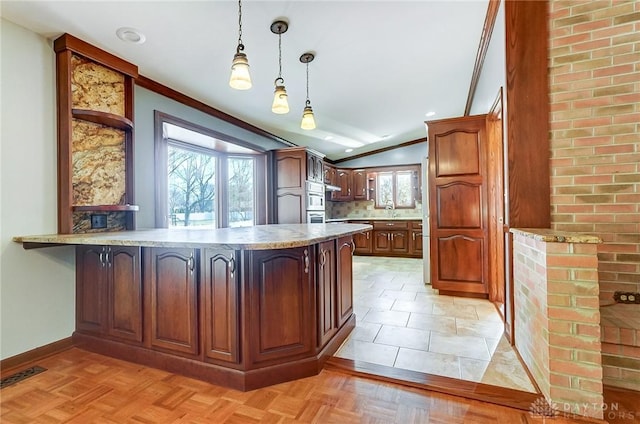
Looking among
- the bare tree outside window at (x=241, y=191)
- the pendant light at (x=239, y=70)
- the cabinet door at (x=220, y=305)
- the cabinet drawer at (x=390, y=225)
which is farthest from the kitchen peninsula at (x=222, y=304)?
the cabinet drawer at (x=390, y=225)

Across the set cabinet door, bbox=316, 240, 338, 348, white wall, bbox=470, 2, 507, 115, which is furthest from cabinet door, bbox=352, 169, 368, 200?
cabinet door, bbox=316, 240, 338, 348

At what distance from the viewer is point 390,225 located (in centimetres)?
650

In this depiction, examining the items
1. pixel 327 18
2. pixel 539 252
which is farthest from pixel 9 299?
pixel 539 252

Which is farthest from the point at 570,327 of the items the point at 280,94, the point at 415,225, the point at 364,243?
the point at 364,243

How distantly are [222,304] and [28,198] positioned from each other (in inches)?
69.3

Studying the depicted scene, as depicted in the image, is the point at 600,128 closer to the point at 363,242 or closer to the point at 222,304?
the point at 222,304

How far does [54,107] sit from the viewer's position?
2.35m

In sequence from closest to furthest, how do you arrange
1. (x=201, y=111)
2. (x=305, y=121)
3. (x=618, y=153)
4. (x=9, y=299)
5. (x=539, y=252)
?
(x=539, y=252) < (x=618, y=153) < (x=9, y=299) < (x=305, y=121) < (x=201, y=111)

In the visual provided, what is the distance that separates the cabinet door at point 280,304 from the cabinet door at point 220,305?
0.10m

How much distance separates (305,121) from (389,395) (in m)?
2.19

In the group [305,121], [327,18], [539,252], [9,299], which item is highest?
[327,18]

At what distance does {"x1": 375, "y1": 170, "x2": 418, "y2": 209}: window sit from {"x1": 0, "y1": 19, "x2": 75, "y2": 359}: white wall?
20.1 ft

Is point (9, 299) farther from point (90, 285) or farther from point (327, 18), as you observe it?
point (327, 18)

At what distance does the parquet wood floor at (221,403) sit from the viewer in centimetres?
153
